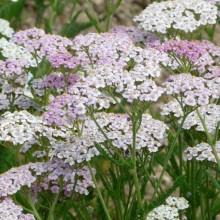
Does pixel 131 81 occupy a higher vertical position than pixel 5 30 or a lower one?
lower

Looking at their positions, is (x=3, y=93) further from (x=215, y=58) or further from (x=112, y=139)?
(x=215, y=58)

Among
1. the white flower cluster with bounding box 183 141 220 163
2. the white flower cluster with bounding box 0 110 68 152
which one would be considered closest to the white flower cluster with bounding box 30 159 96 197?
the white flower cluster with bounding box 0 110 68 152

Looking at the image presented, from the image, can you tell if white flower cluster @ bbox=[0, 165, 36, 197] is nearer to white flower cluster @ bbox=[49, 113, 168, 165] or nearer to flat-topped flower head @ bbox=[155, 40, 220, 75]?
white flower cluster @ bbox=[49, 113, 168, 165]

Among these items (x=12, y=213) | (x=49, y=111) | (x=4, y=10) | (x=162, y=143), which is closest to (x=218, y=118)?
(x=162, y=143)

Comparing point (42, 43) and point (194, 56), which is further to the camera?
point (42, 43)

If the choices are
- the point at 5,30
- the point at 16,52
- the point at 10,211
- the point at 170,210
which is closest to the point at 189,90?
the point at 170,210

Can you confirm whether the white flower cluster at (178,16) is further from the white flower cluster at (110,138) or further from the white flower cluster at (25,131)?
the white flower cluster at (25,131)

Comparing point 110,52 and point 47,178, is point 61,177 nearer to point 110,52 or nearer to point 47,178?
point 47,178
